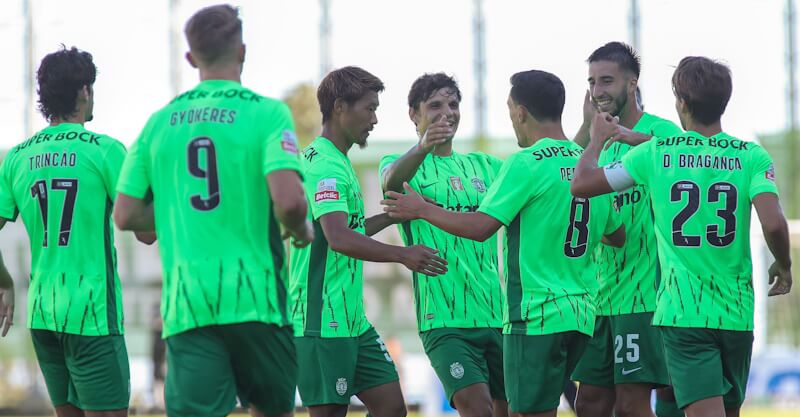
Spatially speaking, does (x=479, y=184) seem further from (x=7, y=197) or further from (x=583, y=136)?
(x=7, y=197)

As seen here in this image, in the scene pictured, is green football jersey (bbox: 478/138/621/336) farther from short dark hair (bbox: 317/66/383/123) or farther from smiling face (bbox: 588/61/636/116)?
short dark hair (bbox: 317/66/383/123)

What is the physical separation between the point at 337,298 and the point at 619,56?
7.86ft

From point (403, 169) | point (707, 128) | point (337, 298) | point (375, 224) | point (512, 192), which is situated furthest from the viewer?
point (375, 224)

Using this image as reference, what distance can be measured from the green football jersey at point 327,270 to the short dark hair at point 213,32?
76.0 inches

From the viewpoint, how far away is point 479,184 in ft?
26.3

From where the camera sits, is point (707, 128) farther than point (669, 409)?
No

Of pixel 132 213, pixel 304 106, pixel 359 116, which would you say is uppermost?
pixel 304 106

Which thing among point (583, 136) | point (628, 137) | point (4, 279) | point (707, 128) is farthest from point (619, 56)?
point (4, 279)

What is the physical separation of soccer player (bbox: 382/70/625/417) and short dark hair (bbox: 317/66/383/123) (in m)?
0.88

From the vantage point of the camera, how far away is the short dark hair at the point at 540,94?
7.07m

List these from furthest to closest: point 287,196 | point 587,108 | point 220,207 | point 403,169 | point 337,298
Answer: point 587,108 < point 403,169 < point 337,298 < point 220,207 < point 287,196

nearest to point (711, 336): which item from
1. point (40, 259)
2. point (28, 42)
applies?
point (40, 259)

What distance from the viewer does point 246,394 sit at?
546 cm

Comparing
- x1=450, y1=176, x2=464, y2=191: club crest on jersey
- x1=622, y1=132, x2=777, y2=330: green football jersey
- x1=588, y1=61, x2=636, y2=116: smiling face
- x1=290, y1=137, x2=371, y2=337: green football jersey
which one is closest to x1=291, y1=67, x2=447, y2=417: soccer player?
x1=290, y1=137, x2=371, y2=337: green football jersey
